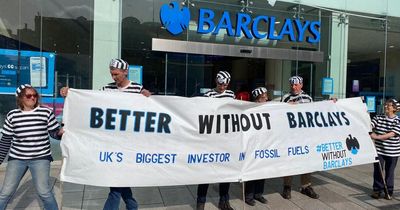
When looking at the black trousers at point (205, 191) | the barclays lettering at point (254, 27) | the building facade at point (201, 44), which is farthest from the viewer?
the barclays lettering at point (254, 27)

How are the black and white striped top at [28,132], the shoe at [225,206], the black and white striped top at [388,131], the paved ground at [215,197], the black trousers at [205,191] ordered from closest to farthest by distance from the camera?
the black and white striped top at [28,132] → the black trousers at [205,191] → the shoe at [225,206] → the paved ground at [215,197] → the black and white striped top at [388,131]

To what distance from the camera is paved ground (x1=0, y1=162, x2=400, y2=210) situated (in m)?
5.76

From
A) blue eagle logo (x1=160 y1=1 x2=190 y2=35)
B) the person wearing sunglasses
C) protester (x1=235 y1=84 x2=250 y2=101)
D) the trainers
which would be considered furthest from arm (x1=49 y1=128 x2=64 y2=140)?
protester (x1=235 y1=84 x2=250 y2=101)

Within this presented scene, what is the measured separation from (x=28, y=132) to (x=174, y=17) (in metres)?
Answer: 6.38

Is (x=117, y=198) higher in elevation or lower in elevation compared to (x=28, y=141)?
lower

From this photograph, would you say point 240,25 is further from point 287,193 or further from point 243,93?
point 287,193

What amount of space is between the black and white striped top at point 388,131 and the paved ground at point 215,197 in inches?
30.3

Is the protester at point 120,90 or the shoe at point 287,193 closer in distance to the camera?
the protester at point 120,90

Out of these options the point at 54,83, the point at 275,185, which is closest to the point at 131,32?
the point at 54,83

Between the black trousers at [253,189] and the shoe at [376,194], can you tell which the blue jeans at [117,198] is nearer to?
the black trousers at [253,189]

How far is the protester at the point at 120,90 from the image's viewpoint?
4.47m

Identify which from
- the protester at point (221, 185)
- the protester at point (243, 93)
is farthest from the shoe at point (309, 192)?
the protester at point (243, 93)

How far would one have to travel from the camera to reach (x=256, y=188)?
606cm

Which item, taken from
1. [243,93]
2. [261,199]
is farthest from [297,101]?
[243,93]
